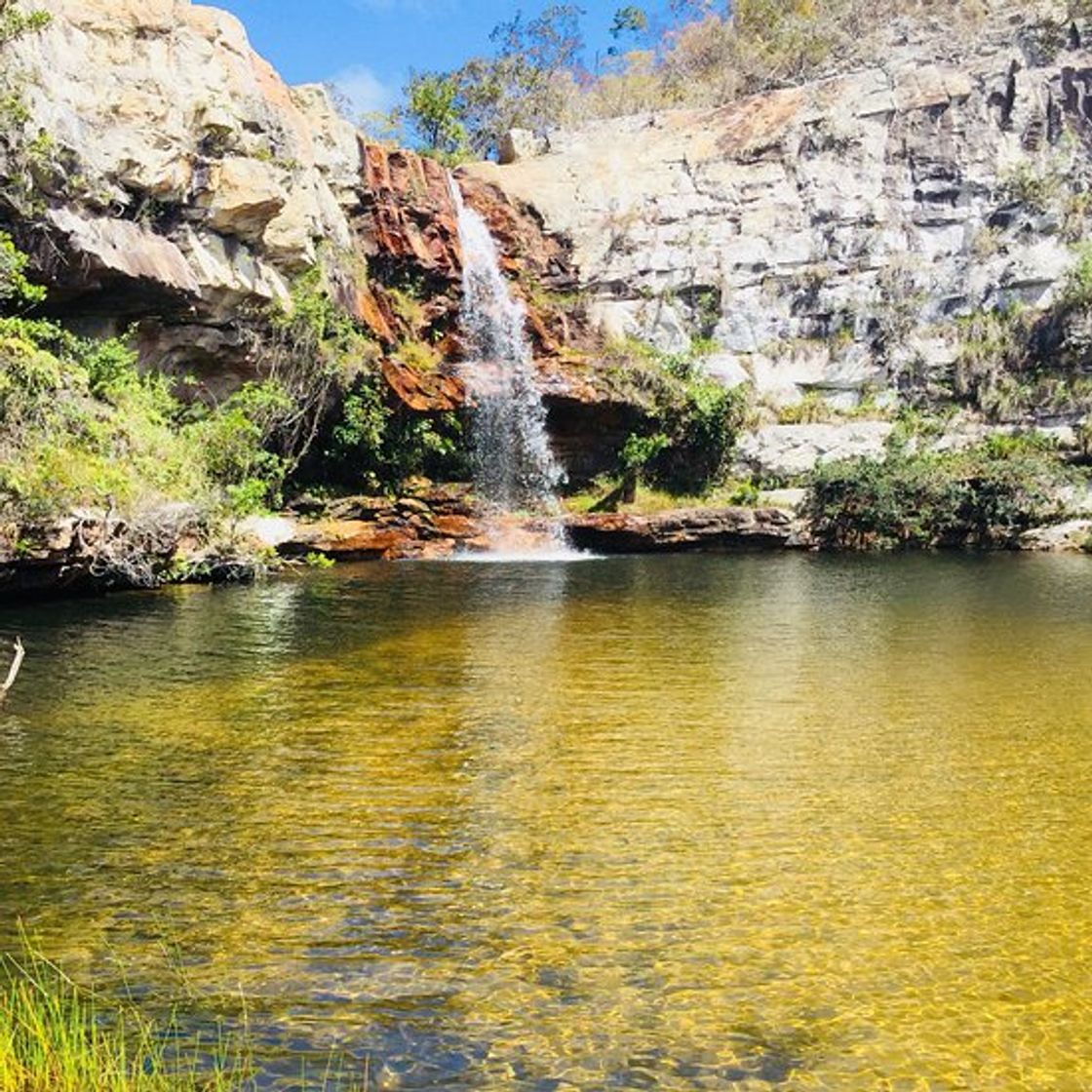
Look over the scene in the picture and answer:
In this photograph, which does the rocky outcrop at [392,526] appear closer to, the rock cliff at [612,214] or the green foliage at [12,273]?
the rock cliff at [612,214]

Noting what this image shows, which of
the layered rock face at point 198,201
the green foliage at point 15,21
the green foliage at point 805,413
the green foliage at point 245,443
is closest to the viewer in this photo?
the green foliage at point 15,21

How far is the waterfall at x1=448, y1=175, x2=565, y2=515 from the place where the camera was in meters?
32.9

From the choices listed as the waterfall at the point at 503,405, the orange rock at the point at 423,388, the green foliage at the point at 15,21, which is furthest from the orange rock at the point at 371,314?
the green foliage at the point at 15,21

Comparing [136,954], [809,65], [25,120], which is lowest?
[136,954]

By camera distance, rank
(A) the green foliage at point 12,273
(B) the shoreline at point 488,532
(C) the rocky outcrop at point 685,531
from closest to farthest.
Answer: (A) the green foliage at point 12,273, (B) the shoreline at point 488,532, (C) the rocky outcrop at point 685,531

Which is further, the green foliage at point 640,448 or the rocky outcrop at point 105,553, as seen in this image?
the green foliage at point 640,448

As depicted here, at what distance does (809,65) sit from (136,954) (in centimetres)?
5154

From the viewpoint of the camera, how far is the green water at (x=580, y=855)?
418 centimetres

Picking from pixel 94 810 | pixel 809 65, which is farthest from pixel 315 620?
pixel 809 65

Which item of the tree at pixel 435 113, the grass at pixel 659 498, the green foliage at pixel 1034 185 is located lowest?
the grass at pixel 659 498

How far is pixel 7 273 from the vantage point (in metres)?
18.3

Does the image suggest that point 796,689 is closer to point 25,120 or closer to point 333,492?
point 25,120

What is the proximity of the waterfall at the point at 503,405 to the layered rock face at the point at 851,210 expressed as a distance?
5.44 meters

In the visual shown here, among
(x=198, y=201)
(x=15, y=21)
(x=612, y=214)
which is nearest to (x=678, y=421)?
A: (x=612, y=214)
